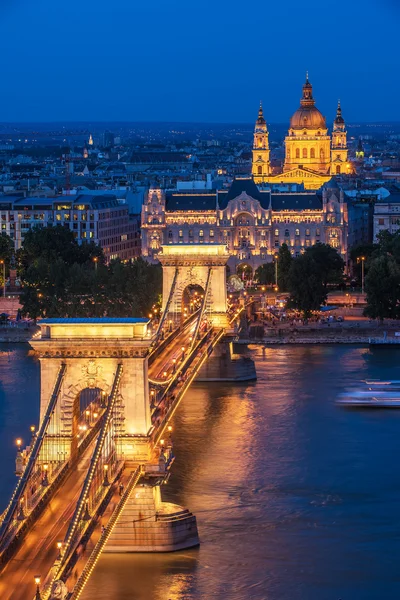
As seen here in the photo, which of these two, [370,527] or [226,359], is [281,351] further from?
[370,527]

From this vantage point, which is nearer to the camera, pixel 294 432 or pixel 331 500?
pixel 331 500

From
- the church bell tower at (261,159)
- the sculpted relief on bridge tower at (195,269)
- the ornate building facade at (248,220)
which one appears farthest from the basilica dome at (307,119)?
the sculpted relief on bridge tower at (195,269)

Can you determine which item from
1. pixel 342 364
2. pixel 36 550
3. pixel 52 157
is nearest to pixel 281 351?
pixel 342 364

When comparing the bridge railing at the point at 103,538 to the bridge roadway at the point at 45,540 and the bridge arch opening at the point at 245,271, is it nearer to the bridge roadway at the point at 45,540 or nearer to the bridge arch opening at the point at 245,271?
the bridge roadway at the point at 45,540

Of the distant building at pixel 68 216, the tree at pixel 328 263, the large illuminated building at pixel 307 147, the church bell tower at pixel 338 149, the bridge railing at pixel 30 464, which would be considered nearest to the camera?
the bridge railing at pixel 30 464

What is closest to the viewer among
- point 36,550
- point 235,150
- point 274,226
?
point 36,550
